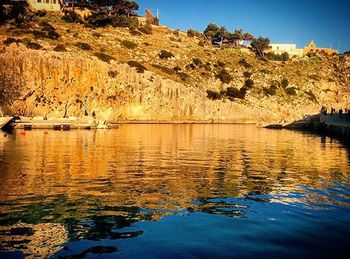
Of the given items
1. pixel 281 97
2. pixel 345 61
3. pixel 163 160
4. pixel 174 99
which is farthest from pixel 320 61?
pixel 163 160

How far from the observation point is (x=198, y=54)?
102 m

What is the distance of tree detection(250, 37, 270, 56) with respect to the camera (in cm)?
12669

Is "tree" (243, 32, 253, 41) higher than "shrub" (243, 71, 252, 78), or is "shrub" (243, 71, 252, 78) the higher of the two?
"tree" (243, 32, 253, 41)

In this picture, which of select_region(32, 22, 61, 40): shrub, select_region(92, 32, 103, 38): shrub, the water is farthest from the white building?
the water

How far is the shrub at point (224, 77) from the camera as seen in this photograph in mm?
90925

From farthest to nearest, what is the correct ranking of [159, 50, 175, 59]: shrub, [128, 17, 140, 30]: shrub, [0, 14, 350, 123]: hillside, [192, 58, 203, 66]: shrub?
[128, 17, 140, 30]: shrub, [192, 58, 203, 66]: shrub, [159, 50, 175, 59]: shrub, [0, 14, 350, 123]: hillside

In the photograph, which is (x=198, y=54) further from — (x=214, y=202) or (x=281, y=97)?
(x=214, y=202)

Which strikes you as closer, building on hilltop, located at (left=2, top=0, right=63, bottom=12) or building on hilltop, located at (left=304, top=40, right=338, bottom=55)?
building on hilltop, located at (left=2, top=0, right=63, bottom=12)

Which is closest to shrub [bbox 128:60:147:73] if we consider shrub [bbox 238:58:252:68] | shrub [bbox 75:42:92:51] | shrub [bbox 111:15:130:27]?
shrub [bbox 75:42:92:51]

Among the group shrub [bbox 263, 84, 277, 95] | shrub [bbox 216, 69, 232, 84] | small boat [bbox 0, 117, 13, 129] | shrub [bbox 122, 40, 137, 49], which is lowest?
small boat [bbox 0, 117, 13, 129]

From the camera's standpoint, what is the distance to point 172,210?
1128 centimetres

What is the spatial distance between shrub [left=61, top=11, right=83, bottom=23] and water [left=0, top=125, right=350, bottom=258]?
85.4 m

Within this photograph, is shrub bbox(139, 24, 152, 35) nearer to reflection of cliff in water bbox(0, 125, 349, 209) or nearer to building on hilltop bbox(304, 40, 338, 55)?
building on hilltop bbox(304, 40, 338, 55)

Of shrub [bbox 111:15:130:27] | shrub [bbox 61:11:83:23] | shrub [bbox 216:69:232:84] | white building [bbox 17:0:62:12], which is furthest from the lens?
white building [bbox 17:0:62:12]
